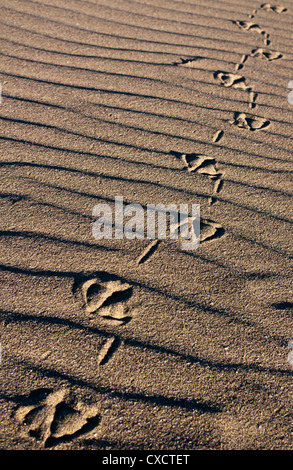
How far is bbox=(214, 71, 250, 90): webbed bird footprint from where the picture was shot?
9.51ft

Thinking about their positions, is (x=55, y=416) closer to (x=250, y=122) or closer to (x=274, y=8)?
(x=250, y=122)

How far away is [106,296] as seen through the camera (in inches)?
64.7

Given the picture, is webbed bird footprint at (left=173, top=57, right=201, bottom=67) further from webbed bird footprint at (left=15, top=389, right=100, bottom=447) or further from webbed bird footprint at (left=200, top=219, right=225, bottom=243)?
webbed bird footprint at (left=15, top=389, right=100, bottom=447)

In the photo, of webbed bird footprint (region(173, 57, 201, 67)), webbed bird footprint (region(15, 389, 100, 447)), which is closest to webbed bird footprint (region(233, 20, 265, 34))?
webbed bird footprint (region(173, 57, 201, 67))

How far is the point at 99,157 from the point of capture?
224 cm

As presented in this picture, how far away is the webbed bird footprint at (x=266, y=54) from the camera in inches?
128

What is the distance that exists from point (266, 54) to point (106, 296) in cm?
269

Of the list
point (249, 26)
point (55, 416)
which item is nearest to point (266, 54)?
point (249, 26)

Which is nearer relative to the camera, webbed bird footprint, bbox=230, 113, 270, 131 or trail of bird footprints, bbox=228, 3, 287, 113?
webbed bird footprint, bbox=230, 113, 270, 131

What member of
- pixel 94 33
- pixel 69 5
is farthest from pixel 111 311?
pixel 69 5

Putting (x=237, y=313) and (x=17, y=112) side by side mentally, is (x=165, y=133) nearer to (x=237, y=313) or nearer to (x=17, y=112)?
(x=17, y=112)

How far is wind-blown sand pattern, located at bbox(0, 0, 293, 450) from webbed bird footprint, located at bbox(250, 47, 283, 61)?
20 millimetres

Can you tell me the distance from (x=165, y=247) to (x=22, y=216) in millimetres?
707

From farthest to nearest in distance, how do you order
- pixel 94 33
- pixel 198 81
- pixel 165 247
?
1. pixel 94 33
2. pixel 198 81
3. pixel 165 247
